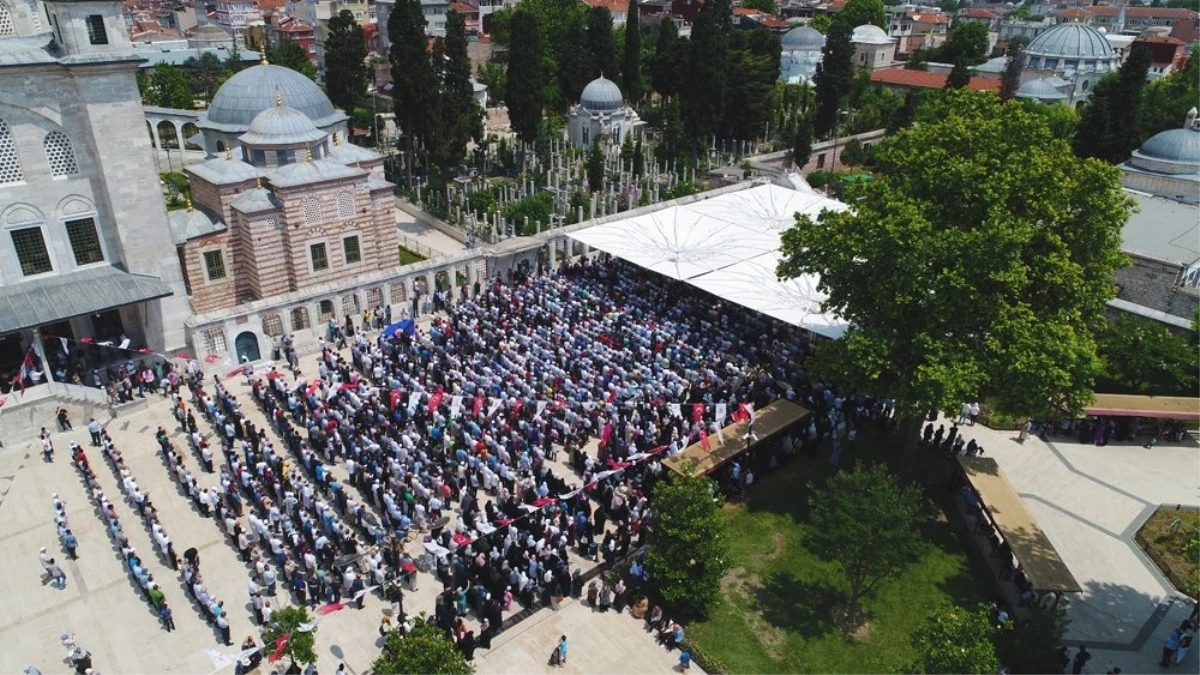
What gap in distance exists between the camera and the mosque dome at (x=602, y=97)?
218 feet

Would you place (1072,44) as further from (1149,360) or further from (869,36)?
(1149,360)

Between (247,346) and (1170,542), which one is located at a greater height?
(247,346)

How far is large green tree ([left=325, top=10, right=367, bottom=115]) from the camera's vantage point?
2352 inches

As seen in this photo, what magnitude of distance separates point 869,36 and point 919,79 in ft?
53.6

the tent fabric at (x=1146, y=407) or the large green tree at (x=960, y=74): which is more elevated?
the large green tree at (x=960, y=74)

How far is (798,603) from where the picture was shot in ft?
71.8

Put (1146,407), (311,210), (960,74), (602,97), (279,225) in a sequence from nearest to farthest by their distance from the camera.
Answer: (1146,407), (279,225), (311,210), (960,74), (602,97)

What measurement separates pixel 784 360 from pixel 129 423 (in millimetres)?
24453

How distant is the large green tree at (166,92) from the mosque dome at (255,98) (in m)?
30.6

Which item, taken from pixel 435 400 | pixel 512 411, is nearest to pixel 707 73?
pixel 512 411

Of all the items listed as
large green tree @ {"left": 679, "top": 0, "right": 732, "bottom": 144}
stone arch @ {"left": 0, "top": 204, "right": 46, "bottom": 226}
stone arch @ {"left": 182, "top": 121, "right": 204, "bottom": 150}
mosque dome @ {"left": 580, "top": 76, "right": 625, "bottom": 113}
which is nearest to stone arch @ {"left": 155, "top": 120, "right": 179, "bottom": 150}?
stone arch @ {"left": 182, "top": 121, "right": 204, "bottom": 150}

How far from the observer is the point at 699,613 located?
21.1m

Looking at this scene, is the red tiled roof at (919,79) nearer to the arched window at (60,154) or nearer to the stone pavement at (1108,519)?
the stone pavement at (1108,519)

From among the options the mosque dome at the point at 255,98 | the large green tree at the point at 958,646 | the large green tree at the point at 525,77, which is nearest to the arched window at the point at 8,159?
the mosque dome at the point at 255,98
